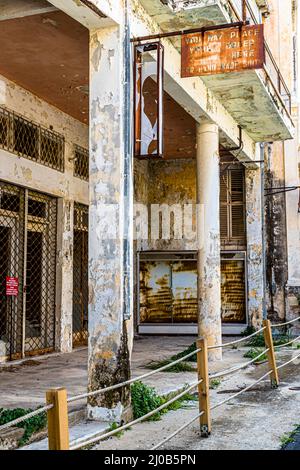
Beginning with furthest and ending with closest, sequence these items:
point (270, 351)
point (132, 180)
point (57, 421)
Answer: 1. point (270, 351)
2. point (132, 180)
3. point (57, 421)

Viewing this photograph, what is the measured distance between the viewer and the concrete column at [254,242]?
1602cm

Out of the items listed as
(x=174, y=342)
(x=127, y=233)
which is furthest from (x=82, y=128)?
(x=127, y=233)

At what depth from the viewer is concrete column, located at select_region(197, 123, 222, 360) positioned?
11203 millimetres

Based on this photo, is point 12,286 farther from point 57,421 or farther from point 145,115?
point 57,421

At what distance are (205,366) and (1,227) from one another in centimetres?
544

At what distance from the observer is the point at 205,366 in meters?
5.90

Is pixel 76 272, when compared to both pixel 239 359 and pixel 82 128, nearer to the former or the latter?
pixel 82 128

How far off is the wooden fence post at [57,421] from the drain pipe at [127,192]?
295 centimetres

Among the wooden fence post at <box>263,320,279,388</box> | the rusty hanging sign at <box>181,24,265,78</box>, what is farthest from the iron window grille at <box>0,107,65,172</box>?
the wooden fence post at <box>263,320,279,388</box>

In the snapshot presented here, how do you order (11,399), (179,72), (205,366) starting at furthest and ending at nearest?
1. (179,72)
2. (11,399)
3. (205,366)

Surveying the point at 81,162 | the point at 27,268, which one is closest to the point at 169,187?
the point at 81,162

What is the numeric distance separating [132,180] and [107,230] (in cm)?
67

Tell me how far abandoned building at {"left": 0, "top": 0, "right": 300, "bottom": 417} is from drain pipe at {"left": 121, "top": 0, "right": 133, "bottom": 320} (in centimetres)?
2

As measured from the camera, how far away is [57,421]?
10.8 ft
